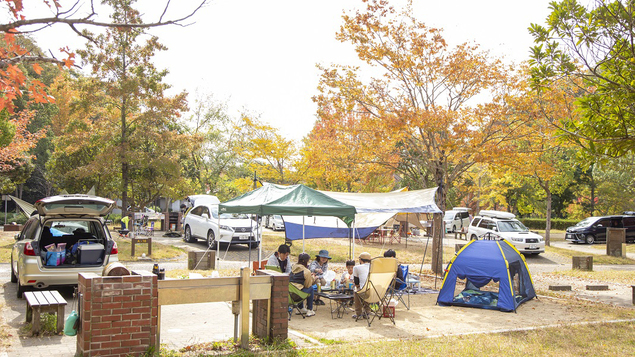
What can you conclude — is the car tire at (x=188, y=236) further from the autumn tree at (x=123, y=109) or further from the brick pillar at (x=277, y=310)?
the brick pillar at (x=277, y=310)

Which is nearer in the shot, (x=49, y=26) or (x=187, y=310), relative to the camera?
(x=49, y=26)

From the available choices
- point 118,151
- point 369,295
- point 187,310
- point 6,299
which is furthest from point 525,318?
point 118,151

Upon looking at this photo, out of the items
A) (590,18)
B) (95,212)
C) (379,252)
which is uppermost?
(590,18)

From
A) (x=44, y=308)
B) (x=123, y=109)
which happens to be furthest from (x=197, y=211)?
(x=44, y=308)

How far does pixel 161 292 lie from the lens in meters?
5.52

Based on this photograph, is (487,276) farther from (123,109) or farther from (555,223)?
(555,223)

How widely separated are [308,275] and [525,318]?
153 inches

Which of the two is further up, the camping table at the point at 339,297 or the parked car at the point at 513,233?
the parked car at the point at 513,233

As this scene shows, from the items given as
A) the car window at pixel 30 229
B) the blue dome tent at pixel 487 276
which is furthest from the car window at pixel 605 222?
the car window at pixel 30 229

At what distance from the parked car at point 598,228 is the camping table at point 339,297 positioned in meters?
21.2

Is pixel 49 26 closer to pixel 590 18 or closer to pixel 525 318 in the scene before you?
pixel 590 18

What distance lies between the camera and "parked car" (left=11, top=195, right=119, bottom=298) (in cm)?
856

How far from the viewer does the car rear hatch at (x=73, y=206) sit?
859cm

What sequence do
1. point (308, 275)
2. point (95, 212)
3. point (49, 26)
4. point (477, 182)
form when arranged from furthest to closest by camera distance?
1. point (477, 182)
2. point (95, 212)
3. point (308, 275)
4. point (49, 26)
